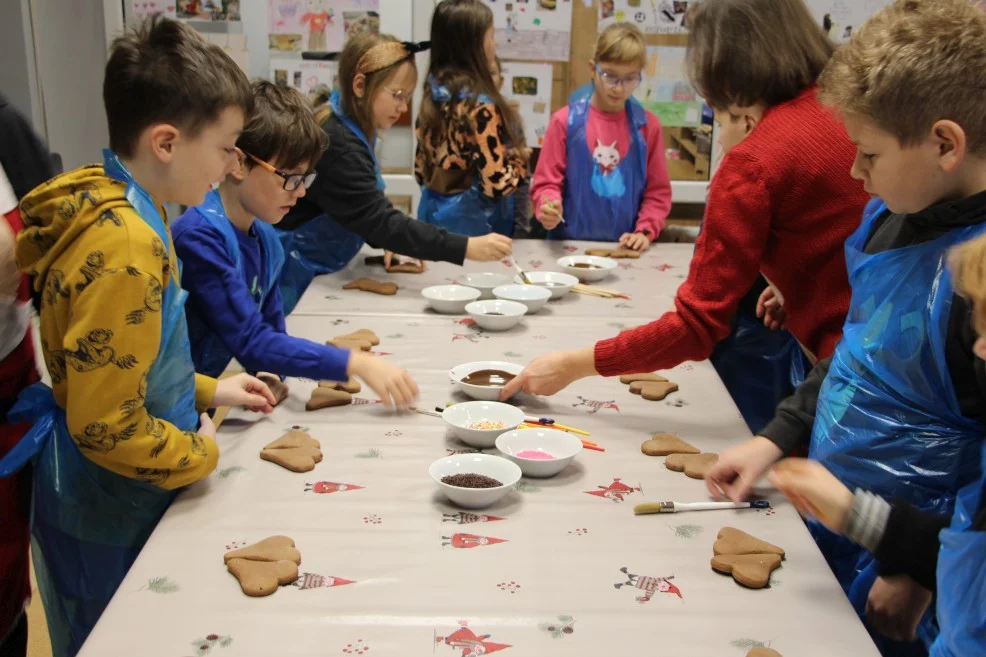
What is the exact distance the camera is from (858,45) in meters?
1.24

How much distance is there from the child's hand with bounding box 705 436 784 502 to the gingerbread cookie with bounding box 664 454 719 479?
0.05m

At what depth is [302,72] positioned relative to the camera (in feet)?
15.0

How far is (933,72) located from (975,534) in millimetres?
602

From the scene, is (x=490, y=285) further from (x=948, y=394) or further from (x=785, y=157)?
(x=948, y=394)

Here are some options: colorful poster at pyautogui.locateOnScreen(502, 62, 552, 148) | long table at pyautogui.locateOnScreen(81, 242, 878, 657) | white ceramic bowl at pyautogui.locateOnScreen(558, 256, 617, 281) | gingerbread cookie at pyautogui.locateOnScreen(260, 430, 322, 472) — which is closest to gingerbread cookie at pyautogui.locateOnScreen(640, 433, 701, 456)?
long table at pyautogui.locateOnScreen(81, 242, 878, 657)

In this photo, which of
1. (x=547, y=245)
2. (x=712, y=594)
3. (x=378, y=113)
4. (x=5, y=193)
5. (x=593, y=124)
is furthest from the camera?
(x=593, y=124)

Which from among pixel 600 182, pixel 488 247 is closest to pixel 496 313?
pixel 488 247

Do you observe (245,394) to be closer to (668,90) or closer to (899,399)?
(899,399)

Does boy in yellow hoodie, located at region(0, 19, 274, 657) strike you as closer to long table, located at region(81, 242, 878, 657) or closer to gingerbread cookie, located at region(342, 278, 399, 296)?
long table, located at region(81, 242, 878, 657)

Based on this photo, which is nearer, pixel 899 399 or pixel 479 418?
pixel 899 399

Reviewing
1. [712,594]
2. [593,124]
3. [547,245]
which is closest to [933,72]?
[712,594]

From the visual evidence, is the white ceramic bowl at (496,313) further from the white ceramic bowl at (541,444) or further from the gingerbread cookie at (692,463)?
the gingerbread cookie at (692,463)

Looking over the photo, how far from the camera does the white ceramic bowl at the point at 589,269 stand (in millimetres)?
2631

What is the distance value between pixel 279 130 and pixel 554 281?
98 centimetres
